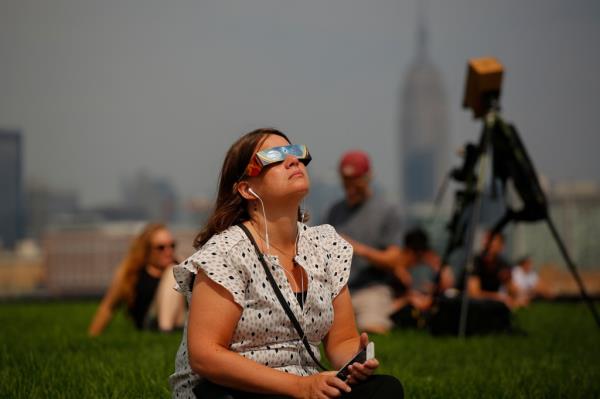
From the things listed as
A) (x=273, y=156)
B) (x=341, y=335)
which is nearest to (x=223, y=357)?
(x=341, y=335)

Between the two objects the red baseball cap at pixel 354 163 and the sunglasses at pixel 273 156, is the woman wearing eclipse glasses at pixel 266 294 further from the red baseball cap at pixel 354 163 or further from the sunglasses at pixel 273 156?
the red baseball cap at pixel 354 163

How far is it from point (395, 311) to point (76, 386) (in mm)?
5022

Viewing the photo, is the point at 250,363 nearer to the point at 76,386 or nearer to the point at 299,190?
the point at 299,190

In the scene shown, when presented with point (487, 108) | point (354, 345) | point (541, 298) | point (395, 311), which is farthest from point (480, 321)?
point (541, 298)

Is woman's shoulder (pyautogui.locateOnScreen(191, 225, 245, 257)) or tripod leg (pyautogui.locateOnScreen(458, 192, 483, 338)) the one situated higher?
woman's shoulder (pyautogui.locateOnScreen(191, 225, 245, 257))

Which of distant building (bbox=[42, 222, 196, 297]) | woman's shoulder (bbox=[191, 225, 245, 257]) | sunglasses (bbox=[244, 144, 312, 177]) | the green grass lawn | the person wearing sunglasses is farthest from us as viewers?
A: distant building (bbox=[42, 222, 196, 297])

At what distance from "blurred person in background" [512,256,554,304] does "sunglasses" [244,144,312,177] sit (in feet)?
46.2

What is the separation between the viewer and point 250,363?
2.86m

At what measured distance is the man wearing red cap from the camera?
867 cm

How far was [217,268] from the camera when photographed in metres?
2.89

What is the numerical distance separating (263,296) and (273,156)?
532 mm

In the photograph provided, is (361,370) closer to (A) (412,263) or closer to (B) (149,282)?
(B) (149,282)

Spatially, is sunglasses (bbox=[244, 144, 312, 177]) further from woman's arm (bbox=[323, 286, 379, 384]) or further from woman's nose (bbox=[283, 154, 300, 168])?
woman's arm (bbox=[323, 286, 379, 384])

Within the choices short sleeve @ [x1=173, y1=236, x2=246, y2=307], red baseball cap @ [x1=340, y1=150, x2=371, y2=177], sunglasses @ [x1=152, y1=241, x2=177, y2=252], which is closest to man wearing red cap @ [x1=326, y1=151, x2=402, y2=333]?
red baseball cap @ [x1=340, y1=150, x2=371, y2=177]
